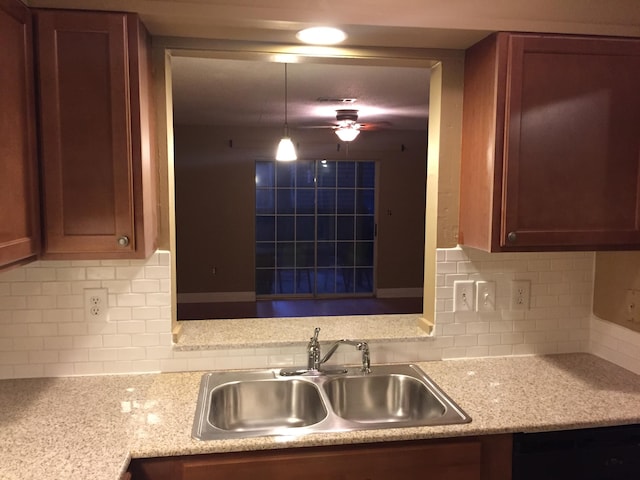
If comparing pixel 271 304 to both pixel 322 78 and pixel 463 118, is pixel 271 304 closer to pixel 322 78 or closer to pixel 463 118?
pixel 322 78

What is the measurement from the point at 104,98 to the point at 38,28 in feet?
0.90

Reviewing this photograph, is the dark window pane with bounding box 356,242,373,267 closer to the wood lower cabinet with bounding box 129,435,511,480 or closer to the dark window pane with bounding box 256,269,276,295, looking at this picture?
the dark window pane with bounding box 256,269,276,295

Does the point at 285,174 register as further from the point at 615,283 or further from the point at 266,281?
the point at 615,283

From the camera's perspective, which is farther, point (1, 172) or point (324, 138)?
point (324, 138)

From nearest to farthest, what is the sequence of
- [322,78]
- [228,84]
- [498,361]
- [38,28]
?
[38,28]
[498,361]
[322,78]
[228,84]

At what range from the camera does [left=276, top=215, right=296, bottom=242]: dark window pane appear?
7.45 meters

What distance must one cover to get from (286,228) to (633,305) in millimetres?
5807

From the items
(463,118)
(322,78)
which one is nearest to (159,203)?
(463,118)

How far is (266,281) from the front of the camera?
7.42 metres

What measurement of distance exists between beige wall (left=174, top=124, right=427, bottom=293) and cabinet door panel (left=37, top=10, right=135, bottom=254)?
526cm

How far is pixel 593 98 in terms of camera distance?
1.73 metres

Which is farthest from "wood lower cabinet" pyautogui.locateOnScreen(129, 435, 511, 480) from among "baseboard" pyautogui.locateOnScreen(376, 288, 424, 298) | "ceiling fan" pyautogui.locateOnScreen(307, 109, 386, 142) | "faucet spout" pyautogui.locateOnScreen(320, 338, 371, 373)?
"baseboard" pyautogui.locateOnScreen(376, 288, 424, 298)

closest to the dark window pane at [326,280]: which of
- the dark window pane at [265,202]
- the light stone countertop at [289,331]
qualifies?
the dark window pane at [265,202]

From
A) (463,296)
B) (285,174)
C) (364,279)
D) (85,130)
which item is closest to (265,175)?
(285,174)
